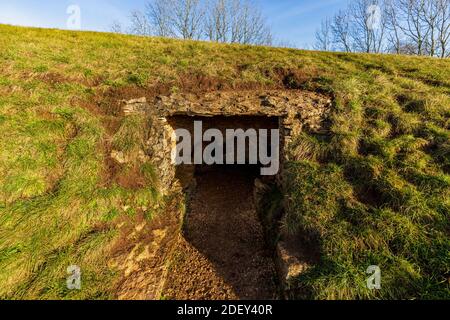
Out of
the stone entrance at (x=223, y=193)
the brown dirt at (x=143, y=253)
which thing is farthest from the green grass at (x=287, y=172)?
the stone entrance at (x=223, y=193)

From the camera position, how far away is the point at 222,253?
215 inches

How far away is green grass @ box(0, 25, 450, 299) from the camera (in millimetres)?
3912

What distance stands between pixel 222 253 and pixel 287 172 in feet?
8.17

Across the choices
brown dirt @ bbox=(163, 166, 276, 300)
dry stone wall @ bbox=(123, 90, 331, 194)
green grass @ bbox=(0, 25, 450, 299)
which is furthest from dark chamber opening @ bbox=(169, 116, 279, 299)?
green grass @ bbox=(0, 25, 450, 299)

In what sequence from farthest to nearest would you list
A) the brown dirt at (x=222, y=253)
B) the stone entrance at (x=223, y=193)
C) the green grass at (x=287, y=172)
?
the stone entrance at (x=223, y=193) < the brown dirt at (x=222, y=253) < the green grass at (x=287, y=172)

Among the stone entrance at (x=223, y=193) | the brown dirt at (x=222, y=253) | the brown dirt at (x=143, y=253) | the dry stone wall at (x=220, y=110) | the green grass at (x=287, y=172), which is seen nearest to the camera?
the green grass at (x=287, y=172)

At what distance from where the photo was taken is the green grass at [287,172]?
3912 mm

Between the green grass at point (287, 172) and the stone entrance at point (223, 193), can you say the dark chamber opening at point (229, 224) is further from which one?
the green grass at point (287, 172)

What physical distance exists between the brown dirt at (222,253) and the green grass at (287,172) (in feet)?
3.60

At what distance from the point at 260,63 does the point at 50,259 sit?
817 cm

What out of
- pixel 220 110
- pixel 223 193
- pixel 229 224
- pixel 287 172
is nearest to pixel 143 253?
pixel 229 224
